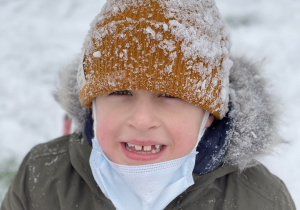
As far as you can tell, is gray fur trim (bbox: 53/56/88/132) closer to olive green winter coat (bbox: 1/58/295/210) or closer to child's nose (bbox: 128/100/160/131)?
olive green winter coat (bbox: 1/58/295/210)

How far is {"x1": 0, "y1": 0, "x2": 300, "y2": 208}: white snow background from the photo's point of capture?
7.73 feet

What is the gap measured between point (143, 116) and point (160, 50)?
0.19 metres

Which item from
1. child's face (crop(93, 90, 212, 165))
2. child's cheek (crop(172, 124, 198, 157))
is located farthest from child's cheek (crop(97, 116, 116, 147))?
child's cheek (crop(172, 124, 198, 157))

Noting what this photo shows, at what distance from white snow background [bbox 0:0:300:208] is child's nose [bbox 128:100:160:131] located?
1.04 m

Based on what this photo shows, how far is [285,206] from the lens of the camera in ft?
4.61

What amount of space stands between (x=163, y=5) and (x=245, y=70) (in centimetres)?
45

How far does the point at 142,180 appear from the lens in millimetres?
1265

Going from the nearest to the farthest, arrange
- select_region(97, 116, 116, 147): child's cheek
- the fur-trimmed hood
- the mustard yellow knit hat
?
the mustard yellow knit hat < select_region(97, 116, 116, 147): child's cheek < the fur-trimmed hood

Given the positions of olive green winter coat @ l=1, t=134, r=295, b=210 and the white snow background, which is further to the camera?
the white snow background

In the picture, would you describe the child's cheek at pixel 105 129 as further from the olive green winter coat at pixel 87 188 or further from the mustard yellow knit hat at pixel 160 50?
the olive green winter coat at pixel 87 188

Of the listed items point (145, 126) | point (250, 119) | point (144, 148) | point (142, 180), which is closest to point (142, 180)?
point (142, 180)

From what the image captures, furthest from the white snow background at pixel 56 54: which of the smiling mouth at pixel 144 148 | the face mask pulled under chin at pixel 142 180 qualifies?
the smiling mouth at pixel 144 148

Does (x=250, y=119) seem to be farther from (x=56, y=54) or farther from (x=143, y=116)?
(x=56, y=54)

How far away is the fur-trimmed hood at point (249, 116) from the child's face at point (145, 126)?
0.50ft
